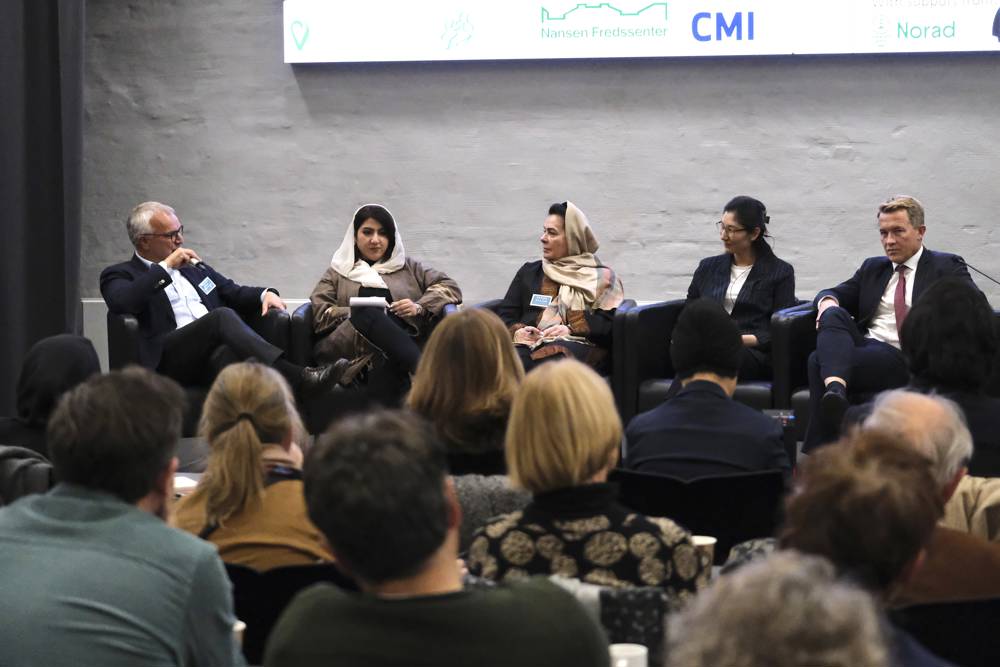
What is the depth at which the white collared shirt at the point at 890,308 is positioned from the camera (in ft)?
16.8

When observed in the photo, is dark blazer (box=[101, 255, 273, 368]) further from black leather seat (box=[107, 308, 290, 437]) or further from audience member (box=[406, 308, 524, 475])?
audience member (box=[406, 308, 524, 475])

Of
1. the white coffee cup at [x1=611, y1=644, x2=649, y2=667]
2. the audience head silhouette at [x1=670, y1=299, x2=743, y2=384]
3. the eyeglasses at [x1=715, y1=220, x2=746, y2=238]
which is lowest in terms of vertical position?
the white coffee cup at [x1=611, y1=644, x2=649, y2=667]

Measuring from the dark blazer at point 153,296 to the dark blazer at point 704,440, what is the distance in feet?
9.74

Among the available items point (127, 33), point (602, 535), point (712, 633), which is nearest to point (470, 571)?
point (602, 535)

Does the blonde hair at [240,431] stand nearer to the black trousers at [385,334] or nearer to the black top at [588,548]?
the black top at [588,548]

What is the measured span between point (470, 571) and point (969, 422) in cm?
140

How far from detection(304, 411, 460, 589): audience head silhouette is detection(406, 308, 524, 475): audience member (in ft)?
4.28

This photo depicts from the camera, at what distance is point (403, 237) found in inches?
252

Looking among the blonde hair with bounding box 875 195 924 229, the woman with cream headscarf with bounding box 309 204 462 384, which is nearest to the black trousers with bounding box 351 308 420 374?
the woman with cream headscarf with bounding box 309 204 462 384

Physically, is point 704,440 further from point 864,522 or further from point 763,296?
point 763,296

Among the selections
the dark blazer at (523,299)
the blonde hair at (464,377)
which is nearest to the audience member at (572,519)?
the blonde hair at (464,377)

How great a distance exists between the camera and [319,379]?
5195 millimetres

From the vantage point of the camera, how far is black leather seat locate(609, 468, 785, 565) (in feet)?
8.34

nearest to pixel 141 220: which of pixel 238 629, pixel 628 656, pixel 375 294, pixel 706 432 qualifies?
pixel 375 294
